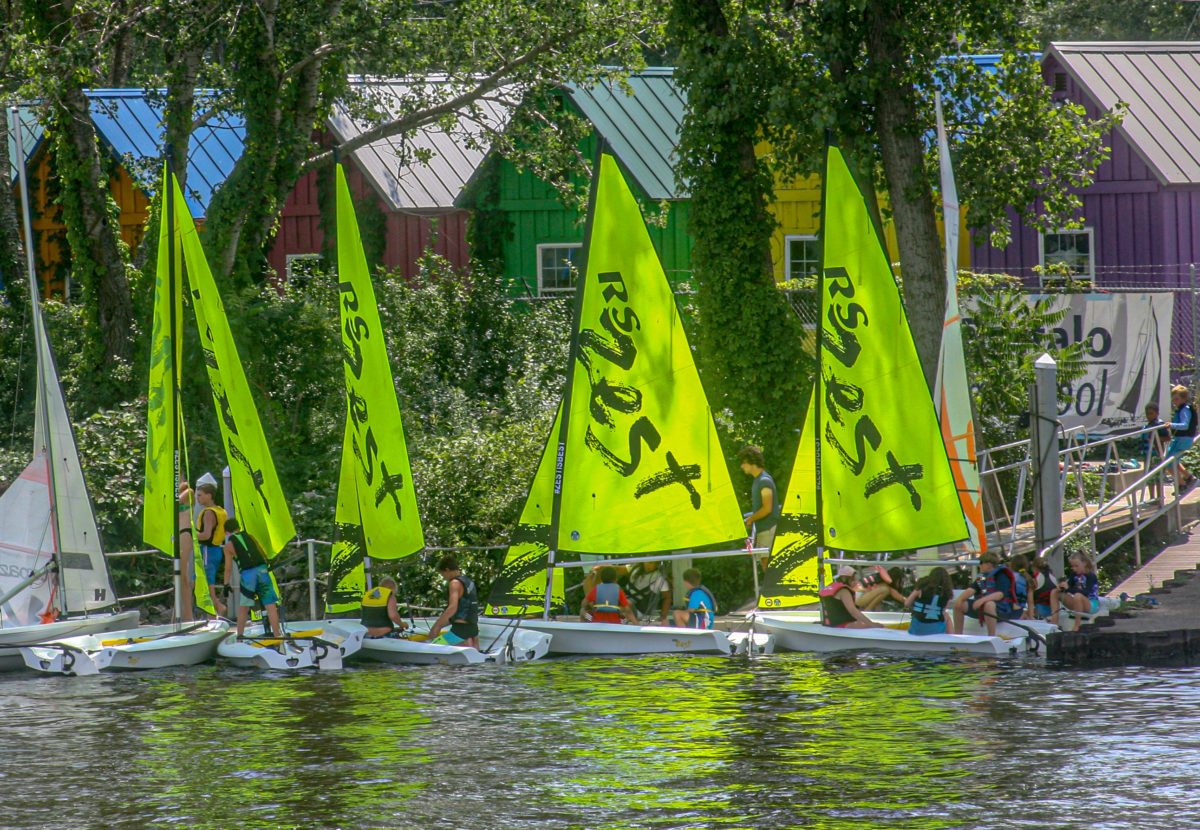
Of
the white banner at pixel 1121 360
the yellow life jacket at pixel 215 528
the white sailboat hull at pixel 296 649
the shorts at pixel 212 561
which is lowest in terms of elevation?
the white sailboat hull at pixel 296 649

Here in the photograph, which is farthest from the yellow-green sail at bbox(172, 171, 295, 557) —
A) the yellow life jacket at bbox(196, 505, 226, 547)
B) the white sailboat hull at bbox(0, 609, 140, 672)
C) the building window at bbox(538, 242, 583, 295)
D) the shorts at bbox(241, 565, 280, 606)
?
the building window at bbox(538, 242, 583, 295)

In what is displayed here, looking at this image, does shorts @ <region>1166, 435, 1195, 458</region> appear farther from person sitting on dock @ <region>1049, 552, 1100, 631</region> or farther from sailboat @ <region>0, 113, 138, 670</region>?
sailboat @ <region>0, 113, 138, 670</region>

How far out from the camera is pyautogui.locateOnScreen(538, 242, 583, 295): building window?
109 feet

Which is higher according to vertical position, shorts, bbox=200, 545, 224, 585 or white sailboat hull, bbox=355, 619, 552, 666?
shorts, bbox=200, 545, 224, 585

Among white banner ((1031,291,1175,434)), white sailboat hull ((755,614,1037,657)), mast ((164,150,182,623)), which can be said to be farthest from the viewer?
white banner ((1031,291,1175,434))

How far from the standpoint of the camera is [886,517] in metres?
16.2

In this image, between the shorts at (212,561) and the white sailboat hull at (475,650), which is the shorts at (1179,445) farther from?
the shorts at (212,561)

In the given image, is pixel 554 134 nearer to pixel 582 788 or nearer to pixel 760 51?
pixel 760 51

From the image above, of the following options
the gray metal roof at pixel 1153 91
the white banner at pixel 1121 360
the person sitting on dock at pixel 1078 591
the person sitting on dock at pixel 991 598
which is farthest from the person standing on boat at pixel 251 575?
the gray metal roof at pixel 1153 91

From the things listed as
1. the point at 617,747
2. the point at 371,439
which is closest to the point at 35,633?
the point at 371,439

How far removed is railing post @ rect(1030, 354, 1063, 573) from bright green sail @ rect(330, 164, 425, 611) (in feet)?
22.4

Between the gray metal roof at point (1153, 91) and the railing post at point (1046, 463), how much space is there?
14858 millimetres

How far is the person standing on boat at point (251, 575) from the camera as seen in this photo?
1719 centimetres

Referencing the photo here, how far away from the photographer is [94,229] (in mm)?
27250
